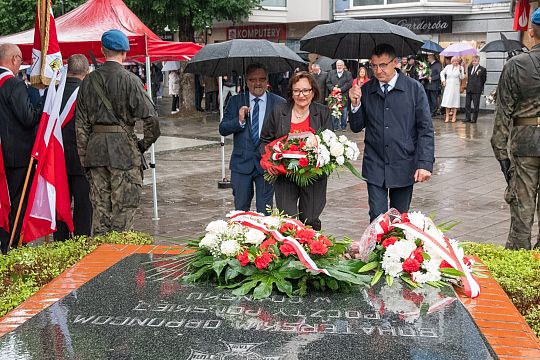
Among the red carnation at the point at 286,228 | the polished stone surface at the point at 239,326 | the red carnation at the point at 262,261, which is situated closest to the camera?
the polished stone surface at the point at 239,326

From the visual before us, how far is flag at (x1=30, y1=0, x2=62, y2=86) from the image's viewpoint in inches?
261

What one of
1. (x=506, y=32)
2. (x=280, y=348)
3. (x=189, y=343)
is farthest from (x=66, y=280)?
(x=506, y=32)

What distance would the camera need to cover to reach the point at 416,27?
92.8 ft

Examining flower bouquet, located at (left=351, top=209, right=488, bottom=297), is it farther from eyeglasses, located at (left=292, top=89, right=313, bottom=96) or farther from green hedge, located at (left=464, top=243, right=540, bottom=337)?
eyeglasses, located at (left=292, top=89, right=313, bottom=96)

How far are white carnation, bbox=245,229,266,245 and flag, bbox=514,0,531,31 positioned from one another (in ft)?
49.7

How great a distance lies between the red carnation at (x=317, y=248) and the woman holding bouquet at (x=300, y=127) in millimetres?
2272

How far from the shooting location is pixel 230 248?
376 centimetres

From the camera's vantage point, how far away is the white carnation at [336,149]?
5527 millimetres

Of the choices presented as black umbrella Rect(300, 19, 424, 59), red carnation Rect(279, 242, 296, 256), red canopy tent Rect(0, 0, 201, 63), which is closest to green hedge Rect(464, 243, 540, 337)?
red carnation Rect(279, 242, 296, 256)

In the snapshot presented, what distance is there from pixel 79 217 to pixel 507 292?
188 inches

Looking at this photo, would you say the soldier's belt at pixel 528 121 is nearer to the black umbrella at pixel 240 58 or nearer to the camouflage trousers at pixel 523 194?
the camouflage trousers at pixel 523 194

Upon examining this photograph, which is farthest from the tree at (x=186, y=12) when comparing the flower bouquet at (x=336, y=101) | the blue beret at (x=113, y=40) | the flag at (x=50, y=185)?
the blue beret at (x=113, y=40)

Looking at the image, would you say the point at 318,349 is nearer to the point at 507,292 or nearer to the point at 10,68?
the point at 507,292

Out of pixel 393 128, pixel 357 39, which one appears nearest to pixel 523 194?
pixel 393 128
